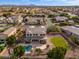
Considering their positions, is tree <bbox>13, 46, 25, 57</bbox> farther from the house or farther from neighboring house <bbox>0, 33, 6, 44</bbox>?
the house

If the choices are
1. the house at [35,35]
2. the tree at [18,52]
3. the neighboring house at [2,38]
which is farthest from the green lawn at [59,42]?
the neighboring house at [2,38]

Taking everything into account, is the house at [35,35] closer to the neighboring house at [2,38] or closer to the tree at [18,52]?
the neighboring house at [2,38]

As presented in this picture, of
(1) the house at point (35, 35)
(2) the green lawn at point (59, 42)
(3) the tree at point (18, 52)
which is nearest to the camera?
(3) the tree at point (18, 52)

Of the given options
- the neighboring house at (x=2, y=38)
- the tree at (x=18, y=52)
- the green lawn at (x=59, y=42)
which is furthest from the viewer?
the neighboring house at (x=2, y=38)

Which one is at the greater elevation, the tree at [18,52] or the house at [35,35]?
the tree at [18,52]

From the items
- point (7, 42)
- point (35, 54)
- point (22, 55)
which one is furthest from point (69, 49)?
point (7, 42)

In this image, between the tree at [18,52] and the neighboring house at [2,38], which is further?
the neighboring house at [2,38]

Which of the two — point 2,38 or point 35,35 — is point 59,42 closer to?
point 35,35

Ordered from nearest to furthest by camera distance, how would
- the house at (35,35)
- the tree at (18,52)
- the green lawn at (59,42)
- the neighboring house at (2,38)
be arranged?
the tree at (18,52), the green lawn at (59,42), the neighboring house at (2,38), the house at (35,35)

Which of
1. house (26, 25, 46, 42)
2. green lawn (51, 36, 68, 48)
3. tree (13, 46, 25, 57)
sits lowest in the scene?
green lawn (51, 36, 68, 48)

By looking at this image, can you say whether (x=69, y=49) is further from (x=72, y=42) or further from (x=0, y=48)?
(x=0, y=48)

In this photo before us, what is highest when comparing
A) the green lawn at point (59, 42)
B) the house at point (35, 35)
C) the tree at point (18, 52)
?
the tree at point (18, 52)

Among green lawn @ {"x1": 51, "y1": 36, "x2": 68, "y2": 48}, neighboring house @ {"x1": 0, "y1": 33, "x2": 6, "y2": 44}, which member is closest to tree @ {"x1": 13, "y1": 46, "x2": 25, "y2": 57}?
green lawn @ {"x1": 51, "y1": 36, "x2": 68, "y2": 48}

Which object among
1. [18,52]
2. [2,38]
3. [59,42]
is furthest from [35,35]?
[18,52]
